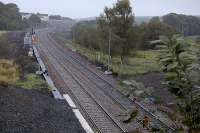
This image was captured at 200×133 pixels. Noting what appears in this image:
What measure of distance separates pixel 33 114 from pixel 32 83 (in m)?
12.0

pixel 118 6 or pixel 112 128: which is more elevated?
pixel 118 6

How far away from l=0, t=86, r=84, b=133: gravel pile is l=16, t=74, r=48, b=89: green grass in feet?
14.2

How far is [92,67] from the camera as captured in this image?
146 feet

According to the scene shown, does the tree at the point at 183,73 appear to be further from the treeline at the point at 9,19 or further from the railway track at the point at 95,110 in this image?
the treeline at the point at 9,19

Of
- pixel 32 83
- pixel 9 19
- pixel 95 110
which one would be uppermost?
pixel 9 19

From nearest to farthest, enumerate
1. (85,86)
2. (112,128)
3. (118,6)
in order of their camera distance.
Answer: (112,128) → (85,86) → (118,6)

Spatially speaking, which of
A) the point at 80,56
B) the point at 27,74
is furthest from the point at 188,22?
the point at 27,74

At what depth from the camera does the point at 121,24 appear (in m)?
42.2

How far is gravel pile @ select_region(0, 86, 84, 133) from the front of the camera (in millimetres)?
15881

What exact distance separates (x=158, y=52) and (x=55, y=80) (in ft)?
102

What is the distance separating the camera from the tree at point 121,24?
4200 centimetres

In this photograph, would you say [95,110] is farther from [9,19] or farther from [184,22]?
[9,19]

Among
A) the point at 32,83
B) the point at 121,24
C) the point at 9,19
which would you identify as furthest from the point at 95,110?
the point at 9,19

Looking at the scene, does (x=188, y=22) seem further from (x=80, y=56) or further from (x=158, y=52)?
(x=158, y=52)
